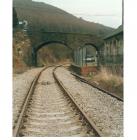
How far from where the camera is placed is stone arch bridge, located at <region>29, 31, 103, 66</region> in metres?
38.1

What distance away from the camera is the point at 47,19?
1660 inches

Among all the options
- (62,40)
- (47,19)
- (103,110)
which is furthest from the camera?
(47,19)

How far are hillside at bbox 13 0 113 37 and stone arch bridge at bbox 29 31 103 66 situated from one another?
89 centimetres

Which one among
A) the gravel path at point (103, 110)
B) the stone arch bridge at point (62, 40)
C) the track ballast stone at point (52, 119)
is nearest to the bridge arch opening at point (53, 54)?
the stone arch bridge at point (62, 40)

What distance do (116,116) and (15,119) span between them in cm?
203

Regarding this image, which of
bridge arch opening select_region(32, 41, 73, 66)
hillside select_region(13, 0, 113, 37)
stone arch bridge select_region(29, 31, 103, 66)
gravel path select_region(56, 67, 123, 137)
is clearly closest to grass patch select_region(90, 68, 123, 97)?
gravel path select_region(56, 67, 123, 137)

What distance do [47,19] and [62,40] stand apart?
10.5 feet

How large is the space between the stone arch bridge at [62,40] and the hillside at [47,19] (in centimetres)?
89

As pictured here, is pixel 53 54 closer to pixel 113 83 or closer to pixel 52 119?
pixel 113 83

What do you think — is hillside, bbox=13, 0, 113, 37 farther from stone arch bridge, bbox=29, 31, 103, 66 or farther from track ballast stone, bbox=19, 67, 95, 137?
track ballast stone, bbox=19, 67, 95, 137

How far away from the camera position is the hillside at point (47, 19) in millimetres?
34500

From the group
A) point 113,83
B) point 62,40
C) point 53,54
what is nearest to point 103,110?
point 113,83

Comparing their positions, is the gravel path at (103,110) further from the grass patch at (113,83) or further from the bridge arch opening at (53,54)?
the bridge arch opening at (53,54)
